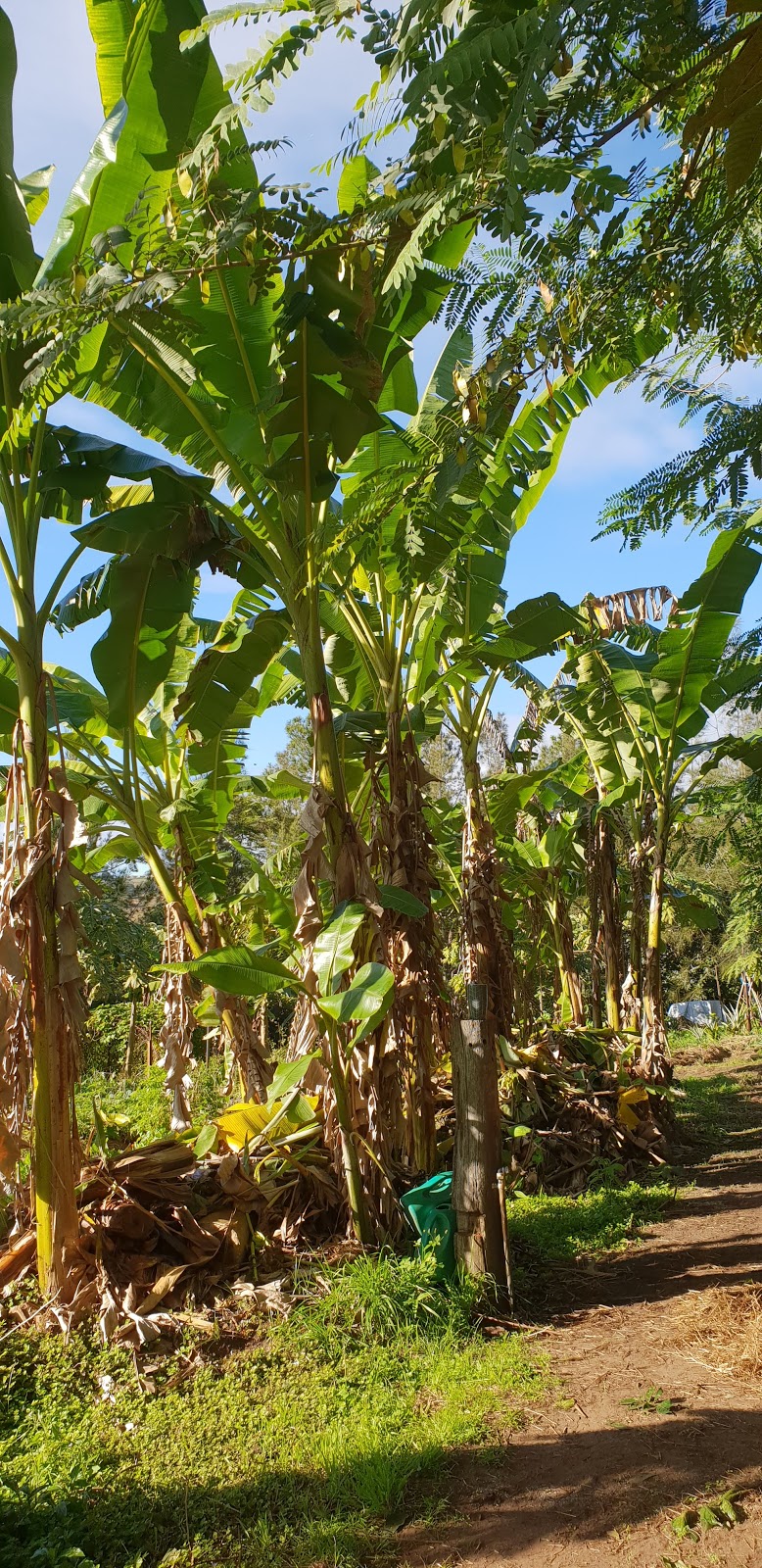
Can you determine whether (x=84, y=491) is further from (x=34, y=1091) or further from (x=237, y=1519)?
(x=237, y=1519)

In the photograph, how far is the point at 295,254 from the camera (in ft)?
8.57

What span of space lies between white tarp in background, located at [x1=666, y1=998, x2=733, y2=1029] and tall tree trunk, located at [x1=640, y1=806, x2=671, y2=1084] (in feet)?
47.5

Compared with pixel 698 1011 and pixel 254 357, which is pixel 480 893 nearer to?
pixel 254 357

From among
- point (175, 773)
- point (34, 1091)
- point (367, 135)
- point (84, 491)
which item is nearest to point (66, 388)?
point (84, 491)

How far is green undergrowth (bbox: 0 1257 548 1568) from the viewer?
2.98 m

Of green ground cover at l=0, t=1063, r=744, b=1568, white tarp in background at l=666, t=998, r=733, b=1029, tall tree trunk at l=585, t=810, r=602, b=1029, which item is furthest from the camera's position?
white tarp in background at l=666, t=998, r=733, b=1029

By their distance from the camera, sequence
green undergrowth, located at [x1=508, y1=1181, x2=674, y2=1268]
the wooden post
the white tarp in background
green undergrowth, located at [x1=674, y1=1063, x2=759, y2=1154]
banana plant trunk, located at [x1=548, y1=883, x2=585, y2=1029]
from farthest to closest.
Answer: the white tarp in background
banana plant trunk, located at [x1=548, y1=883, x2=585, y2=1029]
green undergrowth, located at [x1=674, y1=1063, x2=759, y2=1154]
green undergrowth, located at [x1=508, y1=1181, x2=674, y2=1268]
the wooden post

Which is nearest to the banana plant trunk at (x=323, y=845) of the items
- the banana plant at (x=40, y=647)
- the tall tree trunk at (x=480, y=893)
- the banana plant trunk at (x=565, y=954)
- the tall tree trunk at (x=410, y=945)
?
the tall tree trunk at (x=410, y=945)

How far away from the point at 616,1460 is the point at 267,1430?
51.4 inches

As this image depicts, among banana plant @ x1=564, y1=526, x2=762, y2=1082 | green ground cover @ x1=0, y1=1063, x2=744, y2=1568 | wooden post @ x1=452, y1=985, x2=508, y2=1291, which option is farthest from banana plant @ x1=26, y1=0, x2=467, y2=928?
banana plant @ x1=564, y1=526, x2=762, y2=1082

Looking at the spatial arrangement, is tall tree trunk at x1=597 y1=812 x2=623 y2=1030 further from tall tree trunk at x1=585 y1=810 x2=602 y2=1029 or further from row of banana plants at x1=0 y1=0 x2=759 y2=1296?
row of banana plants at x1=0 y1=0 x2=759 y2=1296

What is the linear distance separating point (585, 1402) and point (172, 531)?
184 inches

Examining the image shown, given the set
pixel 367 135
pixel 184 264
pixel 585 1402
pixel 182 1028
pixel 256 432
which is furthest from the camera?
pixel 182 1028

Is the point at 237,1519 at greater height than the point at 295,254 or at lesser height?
lesser
